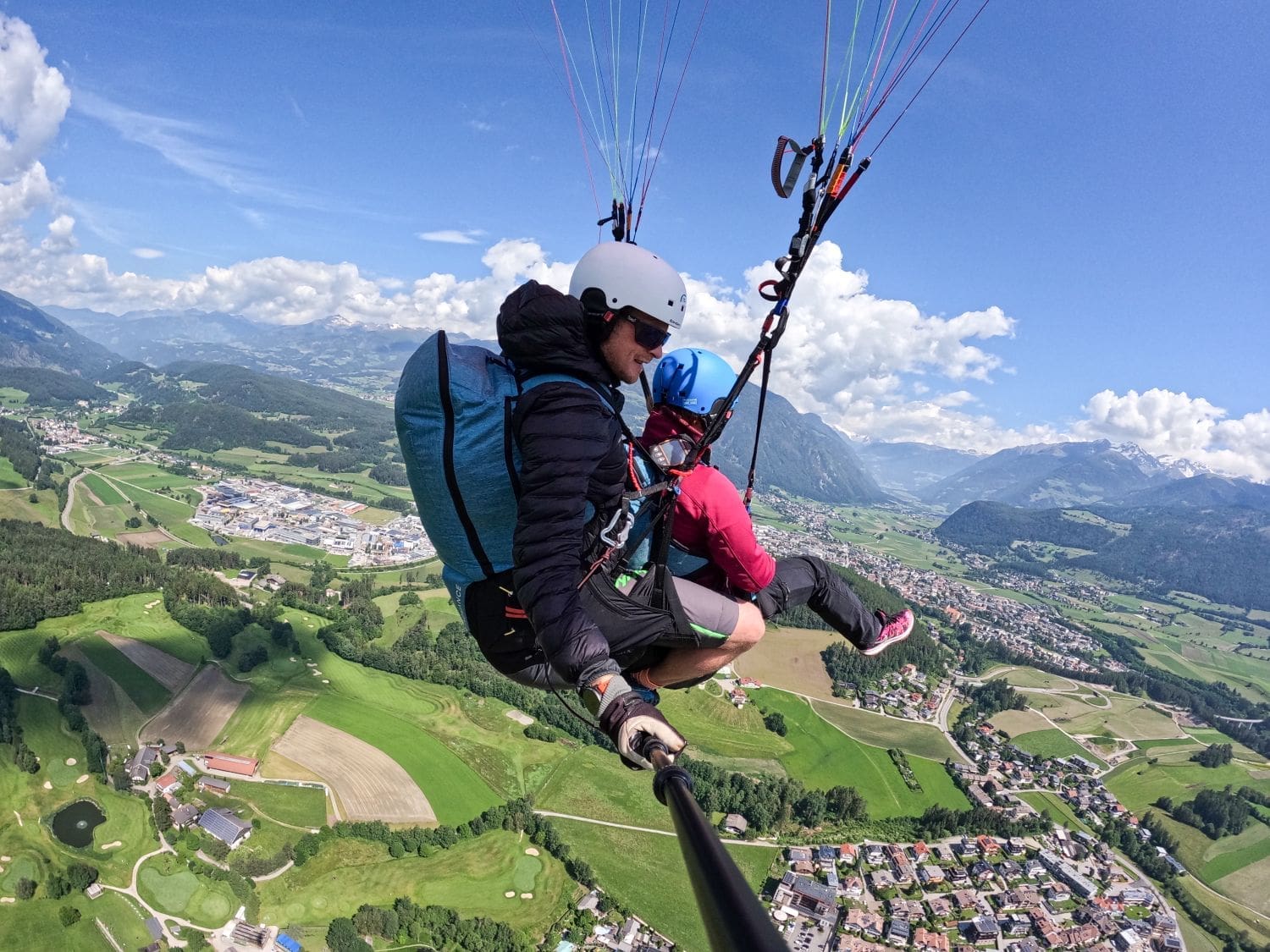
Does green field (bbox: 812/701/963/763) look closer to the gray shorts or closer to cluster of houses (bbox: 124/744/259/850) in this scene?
cluster of houses (bbox: 124/744/259/850)

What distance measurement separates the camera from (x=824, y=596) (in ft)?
15.0

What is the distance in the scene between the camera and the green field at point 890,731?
135ft

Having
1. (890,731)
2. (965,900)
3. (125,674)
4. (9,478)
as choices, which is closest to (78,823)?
(125,674)

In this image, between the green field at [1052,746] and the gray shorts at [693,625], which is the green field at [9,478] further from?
the green field at [1052,746]

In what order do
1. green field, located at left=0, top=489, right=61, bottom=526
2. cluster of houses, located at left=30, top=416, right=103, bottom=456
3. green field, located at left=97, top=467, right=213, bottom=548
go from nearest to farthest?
green field, located at left=0, top=489, right=61, bottom=526 → green field, located at left=97, top=467, right=213, bottom=548 → cluster of houses, located at left=30, top=416, right=103, bottom=456

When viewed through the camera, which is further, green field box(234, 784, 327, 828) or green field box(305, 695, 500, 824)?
green field box(305, 695, 500, 824)

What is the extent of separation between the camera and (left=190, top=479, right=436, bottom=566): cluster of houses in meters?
63.9

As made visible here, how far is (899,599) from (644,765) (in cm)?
8060

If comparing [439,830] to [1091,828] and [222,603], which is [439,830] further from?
[1091,828]

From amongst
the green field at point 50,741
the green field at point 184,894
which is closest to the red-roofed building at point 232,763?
the green field at point 50,741

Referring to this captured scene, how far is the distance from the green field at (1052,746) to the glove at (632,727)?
54.3 m

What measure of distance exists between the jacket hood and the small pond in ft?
106

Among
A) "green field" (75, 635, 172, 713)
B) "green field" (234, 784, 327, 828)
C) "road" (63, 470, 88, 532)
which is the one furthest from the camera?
"road" (63, 470, 88, 532)

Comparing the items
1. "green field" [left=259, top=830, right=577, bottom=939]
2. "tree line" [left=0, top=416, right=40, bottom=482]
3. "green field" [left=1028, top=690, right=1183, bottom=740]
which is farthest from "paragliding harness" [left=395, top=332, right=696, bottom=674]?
"tree line" [left=0, top=416, right=40, bottom=482]
